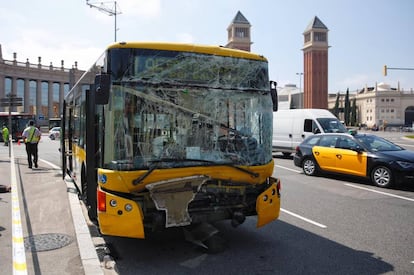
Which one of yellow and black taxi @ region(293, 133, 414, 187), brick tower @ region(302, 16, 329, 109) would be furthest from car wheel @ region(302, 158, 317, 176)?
brick tower @ region(302, 16, 329, 109)

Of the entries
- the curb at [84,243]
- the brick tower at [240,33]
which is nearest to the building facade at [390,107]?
the brick tower at [240,33]

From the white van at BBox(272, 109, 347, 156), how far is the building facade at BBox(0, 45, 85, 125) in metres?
78.8

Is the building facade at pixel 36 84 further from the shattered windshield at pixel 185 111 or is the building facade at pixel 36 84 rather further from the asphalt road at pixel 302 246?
the shattered windshield at pixel 185 111

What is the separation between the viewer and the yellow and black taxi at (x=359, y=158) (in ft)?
34.2

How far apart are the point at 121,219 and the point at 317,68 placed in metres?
102

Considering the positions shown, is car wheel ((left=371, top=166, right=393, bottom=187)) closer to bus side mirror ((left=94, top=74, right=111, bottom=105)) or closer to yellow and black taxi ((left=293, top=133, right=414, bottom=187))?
yellow and black taxi ((left=293, top=133, right=414, bottom=187))

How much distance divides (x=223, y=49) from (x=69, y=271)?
139 inches

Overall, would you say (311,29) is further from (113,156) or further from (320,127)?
(113,156)

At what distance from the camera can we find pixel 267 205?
18.8 ft

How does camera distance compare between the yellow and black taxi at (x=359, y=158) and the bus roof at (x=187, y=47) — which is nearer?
the bus roof at (x=187, y=47)

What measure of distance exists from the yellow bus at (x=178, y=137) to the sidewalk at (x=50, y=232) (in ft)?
2.32

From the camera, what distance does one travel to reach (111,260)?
516 centimetres

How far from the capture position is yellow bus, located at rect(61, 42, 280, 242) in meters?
4.94

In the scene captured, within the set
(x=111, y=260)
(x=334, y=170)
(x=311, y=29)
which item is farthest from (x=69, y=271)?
(x=311, y=29)
